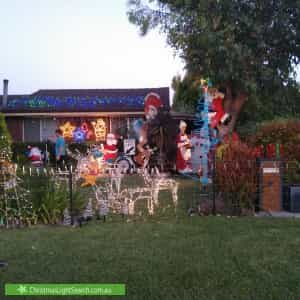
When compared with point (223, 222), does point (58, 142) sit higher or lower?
higher

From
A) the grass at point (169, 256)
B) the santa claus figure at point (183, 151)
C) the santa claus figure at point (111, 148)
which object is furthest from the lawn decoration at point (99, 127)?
the grass at point (169, 256)

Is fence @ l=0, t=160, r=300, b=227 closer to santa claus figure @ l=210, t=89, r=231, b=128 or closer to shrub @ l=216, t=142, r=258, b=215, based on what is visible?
shrub @ l=216, t=142, r=258, b=215

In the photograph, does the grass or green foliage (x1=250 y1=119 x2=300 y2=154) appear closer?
the grass

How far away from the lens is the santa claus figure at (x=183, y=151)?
16.2 metres

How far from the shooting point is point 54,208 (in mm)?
7270

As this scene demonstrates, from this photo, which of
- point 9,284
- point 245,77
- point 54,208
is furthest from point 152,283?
point 245,77

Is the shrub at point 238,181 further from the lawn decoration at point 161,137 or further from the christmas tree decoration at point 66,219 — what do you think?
the lawn decoration at point 161,137

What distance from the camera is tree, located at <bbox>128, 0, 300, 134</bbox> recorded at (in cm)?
1280

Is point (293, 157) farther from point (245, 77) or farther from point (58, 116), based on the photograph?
point (58, 116)

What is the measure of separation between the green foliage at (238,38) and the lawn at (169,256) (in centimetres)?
710

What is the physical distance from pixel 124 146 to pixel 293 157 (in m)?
9.76

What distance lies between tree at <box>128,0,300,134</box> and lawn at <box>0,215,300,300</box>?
23.4 feet

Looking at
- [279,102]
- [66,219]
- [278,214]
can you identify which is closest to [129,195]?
[66,219]

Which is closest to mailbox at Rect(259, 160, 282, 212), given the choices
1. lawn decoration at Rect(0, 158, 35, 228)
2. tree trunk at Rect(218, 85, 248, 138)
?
lawn decoration at Rect(0, 158, 35, 228)
